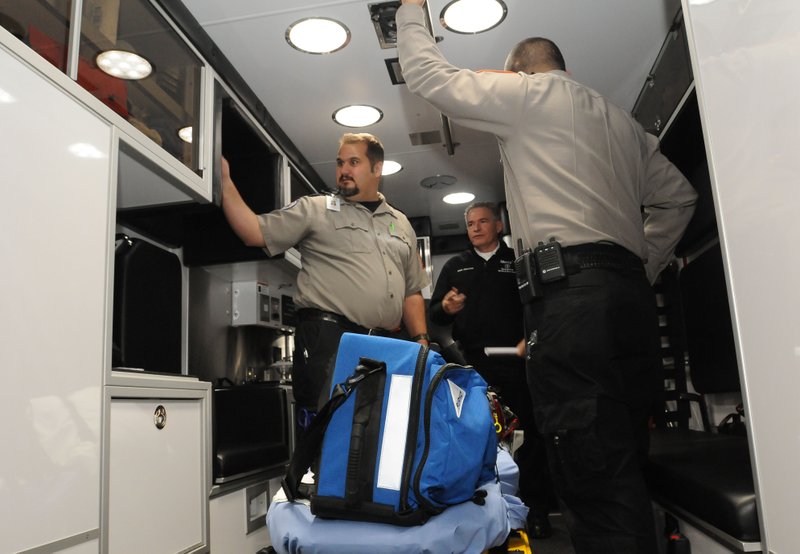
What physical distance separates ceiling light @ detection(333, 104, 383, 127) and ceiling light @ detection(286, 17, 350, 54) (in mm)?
565

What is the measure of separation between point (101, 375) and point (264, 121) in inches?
73.6

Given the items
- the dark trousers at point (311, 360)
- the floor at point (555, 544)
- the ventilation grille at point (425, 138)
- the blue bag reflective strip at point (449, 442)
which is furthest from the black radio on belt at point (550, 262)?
the ventilation grille at point (425, 138)

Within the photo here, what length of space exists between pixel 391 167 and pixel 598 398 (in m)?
2.74

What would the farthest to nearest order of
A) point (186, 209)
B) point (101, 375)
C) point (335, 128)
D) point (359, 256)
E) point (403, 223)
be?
point (335, 128)
point (403, 223)
point (359, 256)
point (186, 209)
point (101, 375)

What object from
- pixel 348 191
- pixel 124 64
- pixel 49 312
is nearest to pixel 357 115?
pixel 348 191

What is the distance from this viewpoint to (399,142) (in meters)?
3.64

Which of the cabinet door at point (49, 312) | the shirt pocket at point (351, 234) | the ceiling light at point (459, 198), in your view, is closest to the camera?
the cabinet door at point (49, 312)

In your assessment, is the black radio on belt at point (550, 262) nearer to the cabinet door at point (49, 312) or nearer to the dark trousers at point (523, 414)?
the cabinet door at point (49, 312)

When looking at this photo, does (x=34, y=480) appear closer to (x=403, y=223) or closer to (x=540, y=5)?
(x=403, y=223)

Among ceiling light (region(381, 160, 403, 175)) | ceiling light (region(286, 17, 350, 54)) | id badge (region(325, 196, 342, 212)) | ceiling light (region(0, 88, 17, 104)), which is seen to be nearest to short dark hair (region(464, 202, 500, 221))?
ceiling light (region(381, 160, 403, 175))

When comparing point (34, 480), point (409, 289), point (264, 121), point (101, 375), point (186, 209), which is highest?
point (264, 121)

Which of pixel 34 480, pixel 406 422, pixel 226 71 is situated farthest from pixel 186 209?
pixel 406 422

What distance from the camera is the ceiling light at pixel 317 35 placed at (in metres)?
2.43

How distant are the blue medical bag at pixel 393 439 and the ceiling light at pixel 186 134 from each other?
127 centimetres
